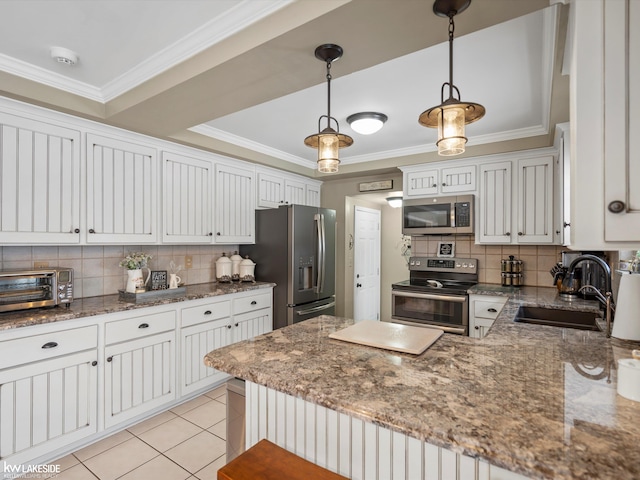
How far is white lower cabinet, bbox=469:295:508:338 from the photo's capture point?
313cm

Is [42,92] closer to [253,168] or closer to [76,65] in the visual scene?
[76,65]

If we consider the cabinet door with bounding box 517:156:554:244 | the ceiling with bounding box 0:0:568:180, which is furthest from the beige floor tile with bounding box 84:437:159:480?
the cabinet door with bounding box 517:156:554:244

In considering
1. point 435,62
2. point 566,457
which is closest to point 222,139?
point 435,62

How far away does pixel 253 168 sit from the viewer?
393 cm

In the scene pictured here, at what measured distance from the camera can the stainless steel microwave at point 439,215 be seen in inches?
142

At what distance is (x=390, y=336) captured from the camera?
1.55 m

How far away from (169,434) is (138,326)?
0.84 metres

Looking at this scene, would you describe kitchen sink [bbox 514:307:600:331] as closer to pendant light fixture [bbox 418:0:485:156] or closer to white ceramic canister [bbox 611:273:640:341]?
white ceramic canister [bbox 611:273:640:341]

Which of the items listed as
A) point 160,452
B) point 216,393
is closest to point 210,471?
point 160,452

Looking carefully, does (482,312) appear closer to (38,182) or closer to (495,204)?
(495,204)

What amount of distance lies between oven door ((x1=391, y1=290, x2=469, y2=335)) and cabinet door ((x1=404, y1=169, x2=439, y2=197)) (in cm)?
118

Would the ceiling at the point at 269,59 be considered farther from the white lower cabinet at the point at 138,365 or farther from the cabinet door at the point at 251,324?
the cabinet door at the point at 251,324

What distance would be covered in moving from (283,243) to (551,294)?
2642 mm

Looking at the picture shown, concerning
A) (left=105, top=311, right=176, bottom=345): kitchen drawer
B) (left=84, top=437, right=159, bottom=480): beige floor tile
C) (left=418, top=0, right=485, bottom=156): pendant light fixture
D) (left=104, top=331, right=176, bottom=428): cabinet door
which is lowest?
(left=84, top=437, right=159, bottom=480): beige floor tile
